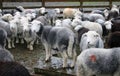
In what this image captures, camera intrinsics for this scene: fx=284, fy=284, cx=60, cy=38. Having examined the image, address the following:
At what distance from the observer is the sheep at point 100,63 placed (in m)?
6.18

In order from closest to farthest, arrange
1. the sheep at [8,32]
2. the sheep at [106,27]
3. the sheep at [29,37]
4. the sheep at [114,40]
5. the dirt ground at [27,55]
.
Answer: the sheep at [114,40]
the dirt ground at [27,55]
the sheep at [29,37]
the sheep at [8,32]
the sheep at [106,27]

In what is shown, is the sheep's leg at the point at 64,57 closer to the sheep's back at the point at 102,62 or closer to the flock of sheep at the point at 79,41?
the flock of sheep at the point at 79,41

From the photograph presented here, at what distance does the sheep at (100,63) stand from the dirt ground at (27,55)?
247 centimetres

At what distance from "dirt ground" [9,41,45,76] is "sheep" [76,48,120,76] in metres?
2.47

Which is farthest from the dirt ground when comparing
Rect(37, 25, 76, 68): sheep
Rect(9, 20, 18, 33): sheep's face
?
Rect(37, 25, 76, 68): sheep

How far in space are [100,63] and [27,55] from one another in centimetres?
427

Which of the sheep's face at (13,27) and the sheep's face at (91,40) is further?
the sheep's face at (13,27)

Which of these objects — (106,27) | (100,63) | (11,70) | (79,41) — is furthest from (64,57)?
(106,27)

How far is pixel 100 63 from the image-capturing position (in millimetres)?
6203

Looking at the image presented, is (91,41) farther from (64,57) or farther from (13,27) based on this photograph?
(13,27)

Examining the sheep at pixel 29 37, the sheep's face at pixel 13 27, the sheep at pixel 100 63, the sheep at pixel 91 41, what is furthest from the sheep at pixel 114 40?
the sheep's face at pixel 13 27

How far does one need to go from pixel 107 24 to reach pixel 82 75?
5.16 m

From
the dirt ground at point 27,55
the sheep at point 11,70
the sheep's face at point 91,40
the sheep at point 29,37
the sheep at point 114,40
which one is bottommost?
the dirt ground at point 27,55

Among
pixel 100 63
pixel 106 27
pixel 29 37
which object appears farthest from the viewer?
pixel 106 27
